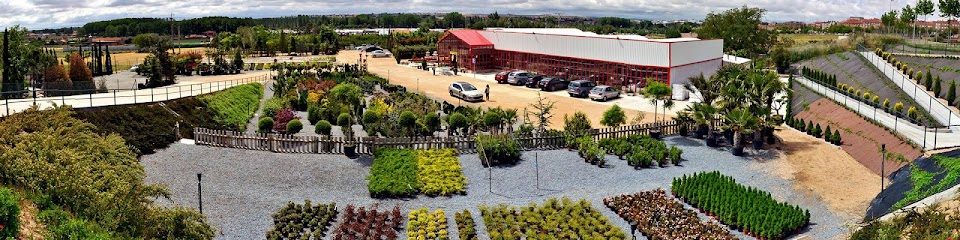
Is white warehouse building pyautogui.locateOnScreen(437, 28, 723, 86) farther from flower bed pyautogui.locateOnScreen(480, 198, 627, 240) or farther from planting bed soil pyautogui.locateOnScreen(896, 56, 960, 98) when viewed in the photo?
flower bed pyautogui.locateOnScreen(480, 198, 627, 240)

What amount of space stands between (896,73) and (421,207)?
34.6 metres

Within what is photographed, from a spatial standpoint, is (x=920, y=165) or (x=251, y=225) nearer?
(x=251, y=225)

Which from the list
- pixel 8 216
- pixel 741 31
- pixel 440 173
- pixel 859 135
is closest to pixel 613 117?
pixel 440 173

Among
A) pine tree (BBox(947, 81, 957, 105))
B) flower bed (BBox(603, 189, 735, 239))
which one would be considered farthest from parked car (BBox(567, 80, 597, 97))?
flower bed (BBox(603, 189, 735, 239))

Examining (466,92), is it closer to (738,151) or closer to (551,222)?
(738,151)

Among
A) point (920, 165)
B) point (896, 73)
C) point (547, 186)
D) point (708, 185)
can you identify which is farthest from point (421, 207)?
point (896, 73)

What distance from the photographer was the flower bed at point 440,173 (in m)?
23.5

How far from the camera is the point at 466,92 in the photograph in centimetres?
4550

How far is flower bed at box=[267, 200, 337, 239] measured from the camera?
19.2 metres

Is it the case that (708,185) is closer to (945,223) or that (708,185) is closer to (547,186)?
(547,186)

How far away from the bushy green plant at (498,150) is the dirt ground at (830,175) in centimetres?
890

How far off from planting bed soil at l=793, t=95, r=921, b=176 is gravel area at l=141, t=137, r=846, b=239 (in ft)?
11.6

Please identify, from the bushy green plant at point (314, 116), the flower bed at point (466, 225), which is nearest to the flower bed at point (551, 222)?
the flower bed at point (466, 225)

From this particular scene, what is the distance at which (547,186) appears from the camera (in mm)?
24359
